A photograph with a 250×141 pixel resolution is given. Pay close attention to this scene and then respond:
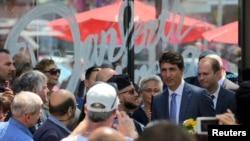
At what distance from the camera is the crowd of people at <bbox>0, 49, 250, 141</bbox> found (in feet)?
20.5

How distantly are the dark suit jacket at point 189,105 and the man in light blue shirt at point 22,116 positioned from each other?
148 centimetres

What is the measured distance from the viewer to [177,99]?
343 inches

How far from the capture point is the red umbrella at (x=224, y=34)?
12.8 m

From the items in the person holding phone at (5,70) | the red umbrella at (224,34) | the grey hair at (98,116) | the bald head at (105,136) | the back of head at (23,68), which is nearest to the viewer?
the bald head at (105,136)

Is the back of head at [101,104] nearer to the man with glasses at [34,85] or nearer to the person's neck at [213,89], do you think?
the man with glasses at [34,85]

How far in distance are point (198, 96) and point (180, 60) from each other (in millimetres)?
485

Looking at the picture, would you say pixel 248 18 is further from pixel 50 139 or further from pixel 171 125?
pixel 171 125

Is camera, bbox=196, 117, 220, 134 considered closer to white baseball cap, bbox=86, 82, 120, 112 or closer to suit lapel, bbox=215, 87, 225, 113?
white baseball cap, bbox=86, 82, 120, 112

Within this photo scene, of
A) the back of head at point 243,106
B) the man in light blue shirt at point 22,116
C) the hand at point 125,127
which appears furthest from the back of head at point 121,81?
the back of head at point 243,106

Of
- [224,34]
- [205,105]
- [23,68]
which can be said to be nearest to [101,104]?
[205,105]

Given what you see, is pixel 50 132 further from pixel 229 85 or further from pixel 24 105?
pixel 229 85

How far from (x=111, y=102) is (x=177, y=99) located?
99.5 inches

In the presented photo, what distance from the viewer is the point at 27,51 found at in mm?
11984

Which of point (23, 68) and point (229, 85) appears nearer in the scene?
point (229, 85)
